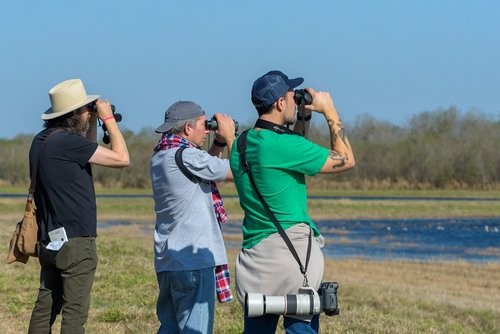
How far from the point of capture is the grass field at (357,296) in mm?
8703

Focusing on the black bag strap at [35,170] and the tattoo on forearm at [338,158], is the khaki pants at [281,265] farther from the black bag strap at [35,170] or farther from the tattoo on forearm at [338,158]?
the black bag strap at [35,170]

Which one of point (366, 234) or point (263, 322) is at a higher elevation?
point (263, 322)

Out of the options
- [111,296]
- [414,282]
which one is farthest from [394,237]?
[111,296]

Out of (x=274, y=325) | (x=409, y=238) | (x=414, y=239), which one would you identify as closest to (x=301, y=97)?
(x=274, y=325)

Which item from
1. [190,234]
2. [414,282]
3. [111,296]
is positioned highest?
[190,234]

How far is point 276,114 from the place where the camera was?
5.51 meters

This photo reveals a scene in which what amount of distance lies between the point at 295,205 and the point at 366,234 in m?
28.5

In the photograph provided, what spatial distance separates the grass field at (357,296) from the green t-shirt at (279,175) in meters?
2.80

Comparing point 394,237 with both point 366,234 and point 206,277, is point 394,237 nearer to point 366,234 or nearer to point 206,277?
point 366,234

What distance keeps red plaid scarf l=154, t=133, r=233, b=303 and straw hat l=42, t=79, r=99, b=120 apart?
570mm

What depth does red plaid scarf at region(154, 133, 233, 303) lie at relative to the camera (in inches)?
244

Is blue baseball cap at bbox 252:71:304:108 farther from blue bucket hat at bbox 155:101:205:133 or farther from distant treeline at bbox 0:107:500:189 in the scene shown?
distant treeline at bbox 0:107:500:189

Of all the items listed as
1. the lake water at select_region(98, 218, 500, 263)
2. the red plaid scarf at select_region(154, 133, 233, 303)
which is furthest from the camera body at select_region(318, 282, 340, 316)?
the lake water at select_region(98, 218, 500, 263)

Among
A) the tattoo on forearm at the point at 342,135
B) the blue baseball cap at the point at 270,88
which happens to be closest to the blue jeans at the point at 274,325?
the tattoo on forearm at the point at 342,135
